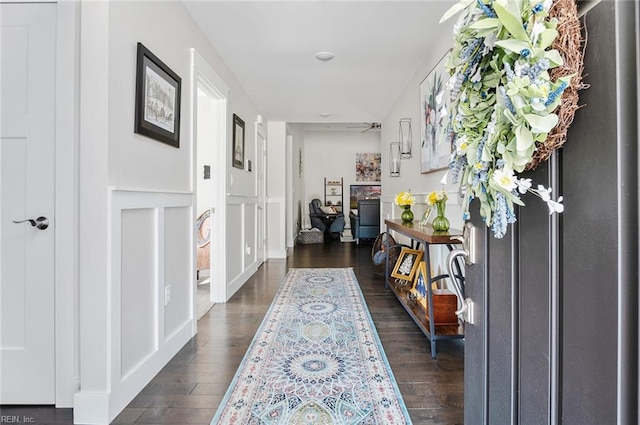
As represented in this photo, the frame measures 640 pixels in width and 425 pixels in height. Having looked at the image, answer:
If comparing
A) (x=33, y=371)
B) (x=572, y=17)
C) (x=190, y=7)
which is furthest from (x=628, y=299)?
(x=190, y=7)

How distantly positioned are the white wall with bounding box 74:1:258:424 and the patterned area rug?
52cm

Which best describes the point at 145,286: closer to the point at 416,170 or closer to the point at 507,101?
the point at 507,101

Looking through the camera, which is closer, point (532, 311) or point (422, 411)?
point (532, 311)

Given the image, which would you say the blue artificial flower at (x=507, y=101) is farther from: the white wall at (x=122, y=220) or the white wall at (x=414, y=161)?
the white wall at (x=414, y=161)

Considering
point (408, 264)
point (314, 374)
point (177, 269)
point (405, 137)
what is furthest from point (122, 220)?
point (405, 137)

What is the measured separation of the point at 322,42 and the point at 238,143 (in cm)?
149

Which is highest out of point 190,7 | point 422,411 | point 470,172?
point 190,7

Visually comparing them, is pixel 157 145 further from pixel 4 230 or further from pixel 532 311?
pixel 532 311

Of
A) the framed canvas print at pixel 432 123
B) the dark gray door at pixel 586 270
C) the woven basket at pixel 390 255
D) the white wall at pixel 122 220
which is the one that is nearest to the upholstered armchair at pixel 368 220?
the woven basket at pixel 390 255

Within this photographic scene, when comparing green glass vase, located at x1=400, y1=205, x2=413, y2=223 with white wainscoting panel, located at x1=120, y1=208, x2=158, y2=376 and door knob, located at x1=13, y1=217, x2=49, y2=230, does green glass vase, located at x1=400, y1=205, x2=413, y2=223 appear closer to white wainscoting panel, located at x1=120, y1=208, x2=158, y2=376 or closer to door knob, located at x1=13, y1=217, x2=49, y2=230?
white wainscoting panel, located at x1=120, y1=208, x2=158, y2=376

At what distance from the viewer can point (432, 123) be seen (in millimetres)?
2857

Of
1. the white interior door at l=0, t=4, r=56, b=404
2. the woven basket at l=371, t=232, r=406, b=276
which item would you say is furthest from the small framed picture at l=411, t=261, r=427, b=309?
the white interior door at l=0, t=4, r=56, b=404

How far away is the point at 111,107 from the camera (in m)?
1.50

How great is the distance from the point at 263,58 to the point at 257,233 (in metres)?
2.40
